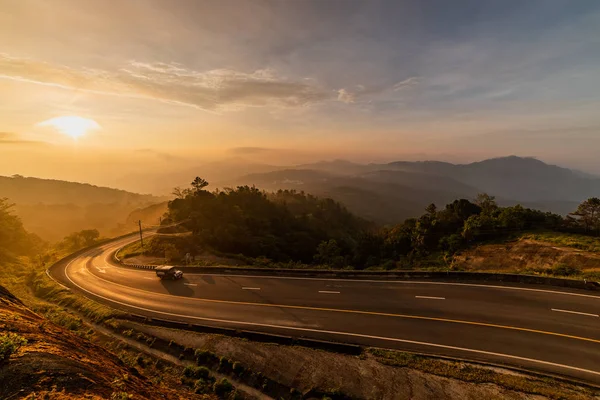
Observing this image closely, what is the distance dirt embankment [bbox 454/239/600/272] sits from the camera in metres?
29.2

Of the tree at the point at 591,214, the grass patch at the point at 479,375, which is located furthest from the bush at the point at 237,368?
the tree at the point at 591,214

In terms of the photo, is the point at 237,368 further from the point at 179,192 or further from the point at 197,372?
the point at 179,192

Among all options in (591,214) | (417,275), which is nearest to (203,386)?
(417,275)

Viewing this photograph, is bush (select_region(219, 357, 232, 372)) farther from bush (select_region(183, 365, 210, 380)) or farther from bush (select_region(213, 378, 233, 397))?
bush (select_region(213, 378, 233, 397))

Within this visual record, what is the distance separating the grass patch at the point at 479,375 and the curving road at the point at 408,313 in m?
0.99

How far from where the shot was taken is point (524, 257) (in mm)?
34656

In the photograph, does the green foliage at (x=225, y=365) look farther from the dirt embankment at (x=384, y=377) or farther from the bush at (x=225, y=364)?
the dirt embankment at (x=384, y=377)

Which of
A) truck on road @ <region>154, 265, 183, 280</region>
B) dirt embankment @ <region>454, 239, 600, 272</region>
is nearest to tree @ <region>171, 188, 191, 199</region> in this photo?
truck on road @ <region>154, 265, 183, 280</region>

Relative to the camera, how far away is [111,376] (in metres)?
12.2

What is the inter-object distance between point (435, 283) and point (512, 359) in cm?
971

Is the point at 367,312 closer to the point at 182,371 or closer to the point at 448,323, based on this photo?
the point at 448,323

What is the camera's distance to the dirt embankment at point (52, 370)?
9172 millimetres

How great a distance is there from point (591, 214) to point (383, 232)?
121ft

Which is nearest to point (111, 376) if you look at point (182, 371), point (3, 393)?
point (3, 393)
